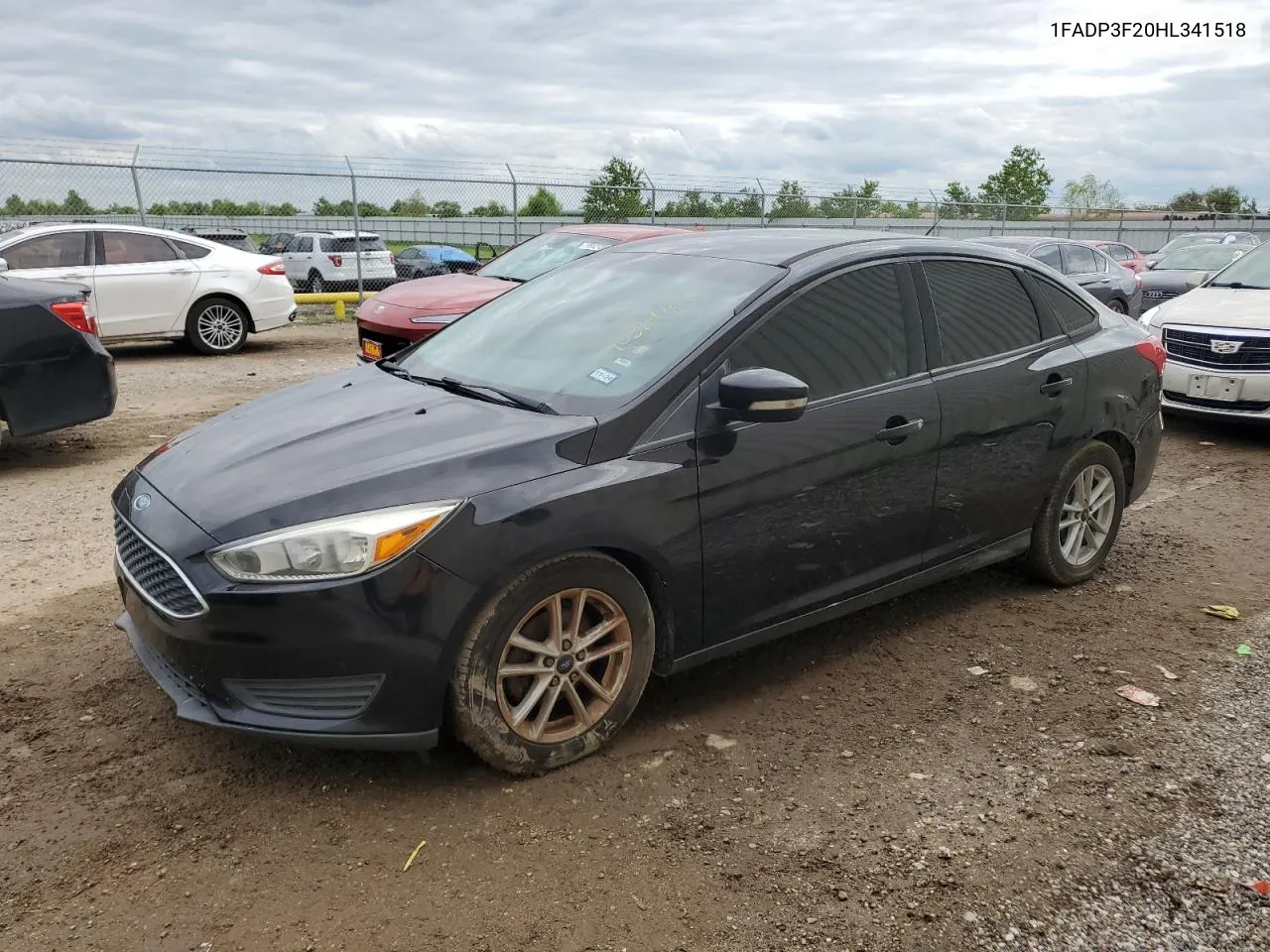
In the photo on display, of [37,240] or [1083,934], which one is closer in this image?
[1083,934]

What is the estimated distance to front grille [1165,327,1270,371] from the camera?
26.0 feet

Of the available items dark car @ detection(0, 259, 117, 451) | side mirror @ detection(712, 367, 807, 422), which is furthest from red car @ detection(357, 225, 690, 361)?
side mirror @ detection(712, 367, 807, 422)


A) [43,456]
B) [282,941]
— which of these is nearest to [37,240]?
[43,456]

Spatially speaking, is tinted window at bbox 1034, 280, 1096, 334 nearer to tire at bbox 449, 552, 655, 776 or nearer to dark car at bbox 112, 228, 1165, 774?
dark car at bbox 112, 228, 1165, 774

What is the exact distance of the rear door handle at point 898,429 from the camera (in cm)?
382

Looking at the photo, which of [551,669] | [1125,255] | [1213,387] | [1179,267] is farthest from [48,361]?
[1125,255]

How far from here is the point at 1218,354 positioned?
26.8 feet

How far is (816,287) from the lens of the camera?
378cm

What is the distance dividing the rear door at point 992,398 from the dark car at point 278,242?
21753mm

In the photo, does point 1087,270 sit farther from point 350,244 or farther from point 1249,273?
point 350,244

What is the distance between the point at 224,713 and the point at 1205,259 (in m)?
18.1

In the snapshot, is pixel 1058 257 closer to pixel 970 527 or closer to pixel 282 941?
pixel 970 527

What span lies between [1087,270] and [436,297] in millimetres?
9324

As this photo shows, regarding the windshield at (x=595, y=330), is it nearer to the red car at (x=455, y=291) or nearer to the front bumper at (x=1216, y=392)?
the red car at (x=455, y=291)
